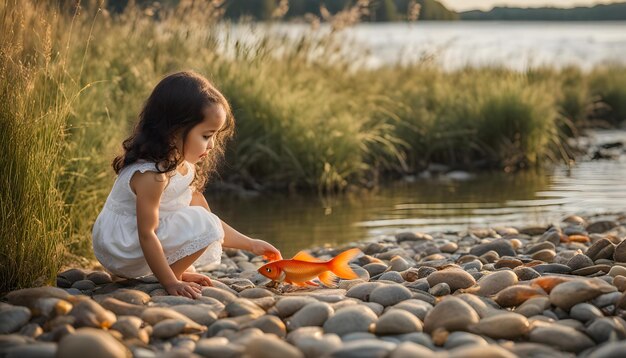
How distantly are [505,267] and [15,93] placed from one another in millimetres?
2235

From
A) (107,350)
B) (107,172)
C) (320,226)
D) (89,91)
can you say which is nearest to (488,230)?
(320,226)

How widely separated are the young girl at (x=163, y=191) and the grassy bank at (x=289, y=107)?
1.00 feet

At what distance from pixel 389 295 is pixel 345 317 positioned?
1.27 ft

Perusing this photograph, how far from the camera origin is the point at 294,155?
7773mm

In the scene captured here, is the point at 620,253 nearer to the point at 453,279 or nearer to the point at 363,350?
the point at 453,279

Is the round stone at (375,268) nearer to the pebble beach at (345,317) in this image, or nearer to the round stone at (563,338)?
the pebble beach at (345,317)

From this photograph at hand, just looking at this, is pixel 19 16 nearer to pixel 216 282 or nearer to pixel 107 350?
pixel 216 282

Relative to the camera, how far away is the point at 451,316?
9.39ft

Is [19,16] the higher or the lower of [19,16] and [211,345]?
the higher

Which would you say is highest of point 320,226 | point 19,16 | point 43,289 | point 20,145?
point 19,16

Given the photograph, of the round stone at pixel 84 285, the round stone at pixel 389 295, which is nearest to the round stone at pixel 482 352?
the round stone at pixel 389 295

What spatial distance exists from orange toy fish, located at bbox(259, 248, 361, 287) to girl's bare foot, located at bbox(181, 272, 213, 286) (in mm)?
259

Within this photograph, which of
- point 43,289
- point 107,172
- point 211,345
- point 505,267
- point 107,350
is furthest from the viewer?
point 107,172

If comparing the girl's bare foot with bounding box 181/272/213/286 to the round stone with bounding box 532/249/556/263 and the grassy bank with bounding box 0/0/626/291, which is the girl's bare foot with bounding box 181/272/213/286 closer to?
the grassy bank with bounding box 0/0/626/291
